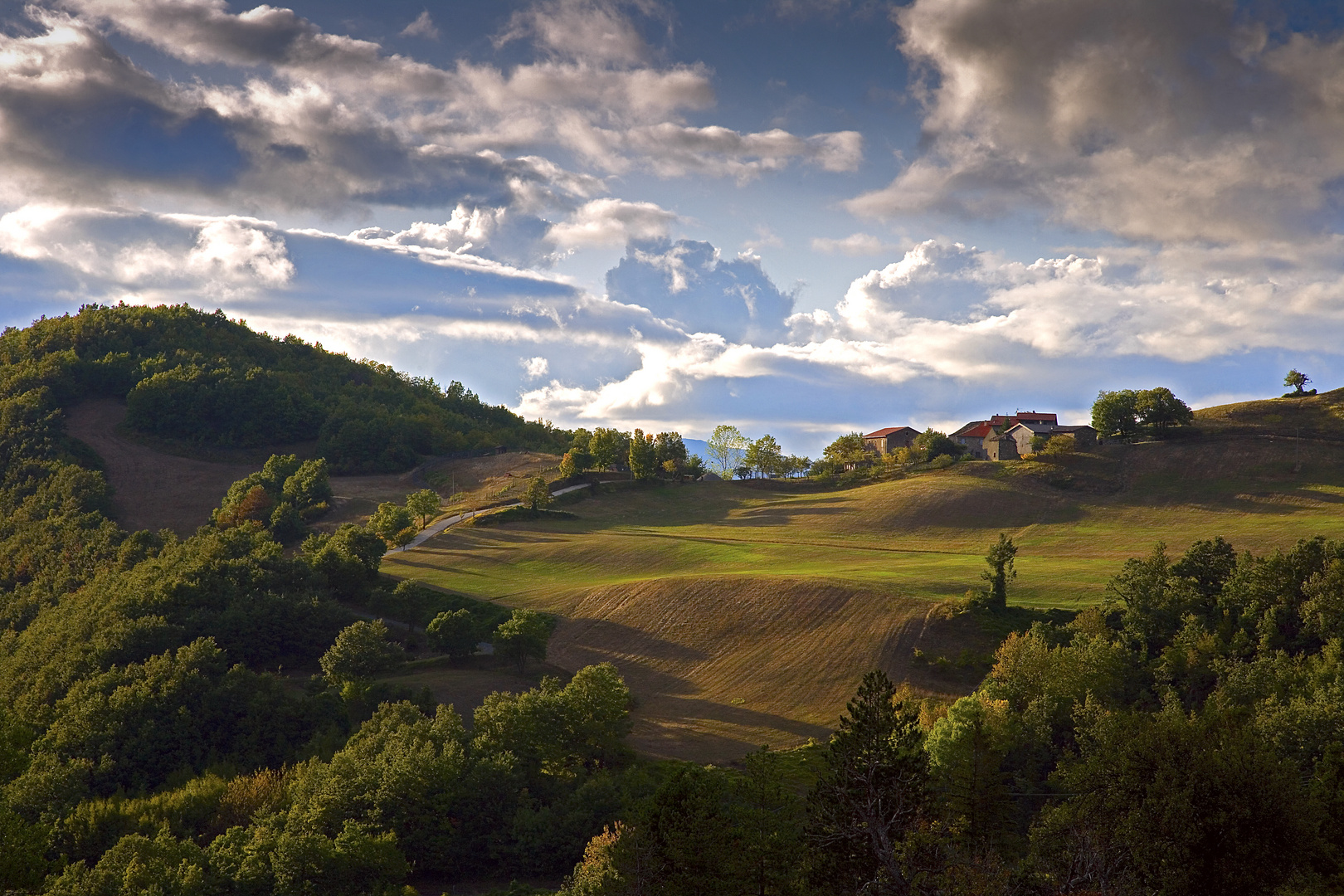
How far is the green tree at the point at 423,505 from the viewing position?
378 feet

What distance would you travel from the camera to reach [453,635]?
71.6 m

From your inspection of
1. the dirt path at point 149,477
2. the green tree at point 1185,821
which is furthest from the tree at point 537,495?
the green tree at point 1185,821

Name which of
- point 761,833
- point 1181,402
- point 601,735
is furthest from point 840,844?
point 1181,402

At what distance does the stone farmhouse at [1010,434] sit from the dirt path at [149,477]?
110846 mm

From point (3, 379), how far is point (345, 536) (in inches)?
4362

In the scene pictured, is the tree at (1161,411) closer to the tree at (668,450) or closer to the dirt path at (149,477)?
the tree at (668,450)

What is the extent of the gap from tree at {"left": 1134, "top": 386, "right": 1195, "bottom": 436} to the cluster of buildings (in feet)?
24.9

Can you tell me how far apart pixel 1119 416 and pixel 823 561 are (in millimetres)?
64806

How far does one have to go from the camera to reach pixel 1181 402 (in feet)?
437

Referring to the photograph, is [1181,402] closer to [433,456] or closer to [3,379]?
[433,456]

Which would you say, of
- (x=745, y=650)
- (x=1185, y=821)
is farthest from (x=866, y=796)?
(x=745, y=650)

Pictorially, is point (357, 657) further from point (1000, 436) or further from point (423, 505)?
point (1000, 436)

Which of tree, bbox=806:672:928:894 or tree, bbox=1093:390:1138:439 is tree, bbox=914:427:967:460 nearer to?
tree, bbox=1093:390:1138:439

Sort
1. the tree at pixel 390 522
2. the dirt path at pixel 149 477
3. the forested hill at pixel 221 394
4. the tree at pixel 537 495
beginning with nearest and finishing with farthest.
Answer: the tree at pixel 390 522 < the tree at pixel 537 495 < the dirt path at pixel 149 477 < the forested hill at pixel 221 394
